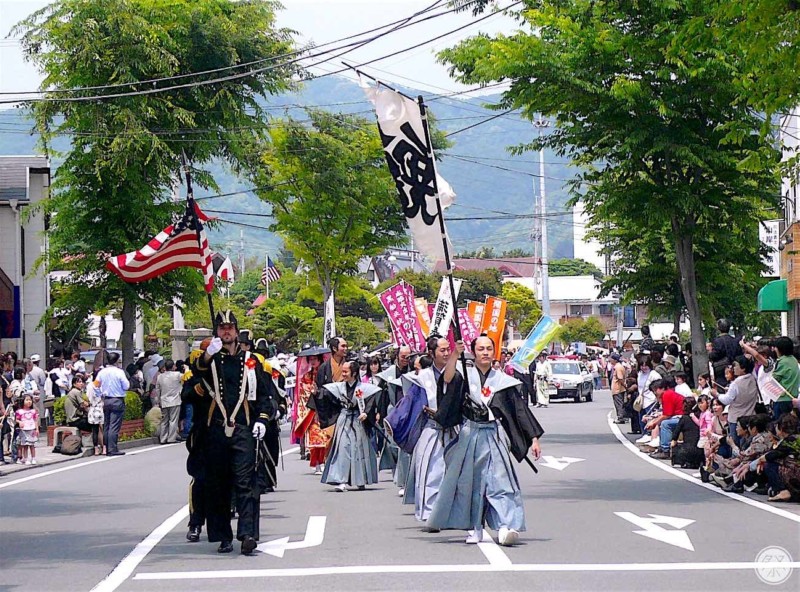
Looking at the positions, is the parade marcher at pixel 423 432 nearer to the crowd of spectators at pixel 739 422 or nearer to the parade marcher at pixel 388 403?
the parade marcher at pixel 388 403

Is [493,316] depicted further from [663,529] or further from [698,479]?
[663,529]

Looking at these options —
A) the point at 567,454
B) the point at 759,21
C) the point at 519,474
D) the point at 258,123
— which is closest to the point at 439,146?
the point at 258,123

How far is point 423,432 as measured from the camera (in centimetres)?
1275

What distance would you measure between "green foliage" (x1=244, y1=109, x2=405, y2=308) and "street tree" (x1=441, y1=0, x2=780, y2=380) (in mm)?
21062

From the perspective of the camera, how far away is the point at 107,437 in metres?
24.0

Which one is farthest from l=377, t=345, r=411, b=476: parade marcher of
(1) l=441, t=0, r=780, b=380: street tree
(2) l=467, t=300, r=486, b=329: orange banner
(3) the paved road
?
(2) l=467, t=300, r=486, b=329: orange banner

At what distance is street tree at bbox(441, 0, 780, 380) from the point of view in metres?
22.6

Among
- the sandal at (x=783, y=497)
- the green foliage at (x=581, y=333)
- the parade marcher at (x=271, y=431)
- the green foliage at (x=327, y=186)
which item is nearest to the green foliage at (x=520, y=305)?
the green foliage at (x=581, y=333)

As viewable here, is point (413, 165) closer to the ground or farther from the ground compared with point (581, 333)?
farther from the ground

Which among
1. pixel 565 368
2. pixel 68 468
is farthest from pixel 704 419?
pixel 565 368

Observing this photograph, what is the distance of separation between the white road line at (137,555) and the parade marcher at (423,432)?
239 centimetres

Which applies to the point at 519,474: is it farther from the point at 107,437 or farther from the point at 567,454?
the point at 107,437

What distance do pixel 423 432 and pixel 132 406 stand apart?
15.7 m
